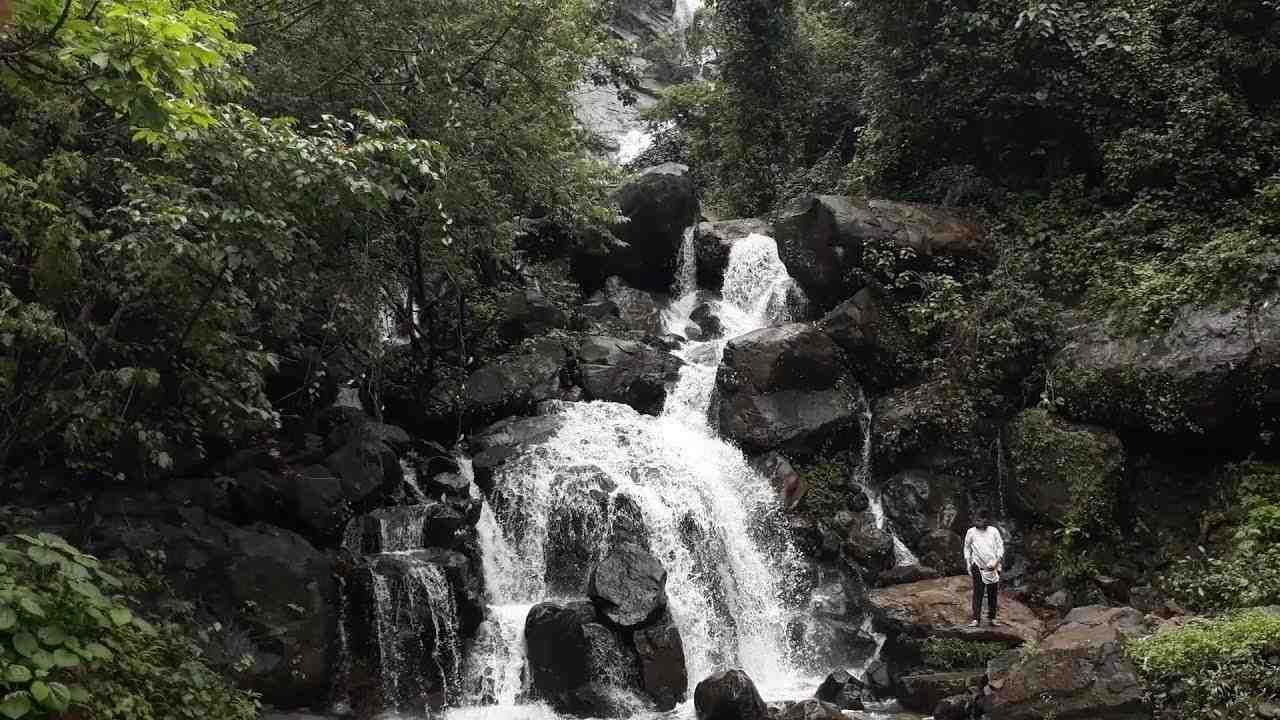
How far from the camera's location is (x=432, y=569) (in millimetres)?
12102

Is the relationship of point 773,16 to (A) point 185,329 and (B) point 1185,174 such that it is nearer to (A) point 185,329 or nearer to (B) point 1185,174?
(B) point 1185,174

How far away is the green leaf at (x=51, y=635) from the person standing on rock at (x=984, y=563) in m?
10.8

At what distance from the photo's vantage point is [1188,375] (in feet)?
40.9

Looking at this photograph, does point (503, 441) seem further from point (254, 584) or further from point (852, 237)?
point (852, 237)

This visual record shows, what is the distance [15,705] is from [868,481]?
13.8 m

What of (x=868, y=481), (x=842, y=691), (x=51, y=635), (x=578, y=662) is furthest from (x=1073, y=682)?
(x=51, y=635)

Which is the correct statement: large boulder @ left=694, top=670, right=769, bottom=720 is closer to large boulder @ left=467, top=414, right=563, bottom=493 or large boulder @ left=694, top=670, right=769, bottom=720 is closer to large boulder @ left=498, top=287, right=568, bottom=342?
large boulder @ left=467, top=414, right=563, bottom=493

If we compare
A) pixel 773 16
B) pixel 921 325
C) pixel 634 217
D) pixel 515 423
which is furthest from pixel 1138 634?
pixel 773 16

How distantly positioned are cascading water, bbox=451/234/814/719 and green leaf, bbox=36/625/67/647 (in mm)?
7755

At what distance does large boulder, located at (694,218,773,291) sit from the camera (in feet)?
71.9

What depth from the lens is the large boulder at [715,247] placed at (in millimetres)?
21922

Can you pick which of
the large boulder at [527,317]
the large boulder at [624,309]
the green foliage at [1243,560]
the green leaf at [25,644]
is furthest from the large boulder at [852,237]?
the green leaf at [25,644]

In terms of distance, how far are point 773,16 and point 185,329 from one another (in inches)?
789

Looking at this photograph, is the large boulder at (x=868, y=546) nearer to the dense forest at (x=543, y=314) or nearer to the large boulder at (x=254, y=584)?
the dense forest at (x=543, y=314)
